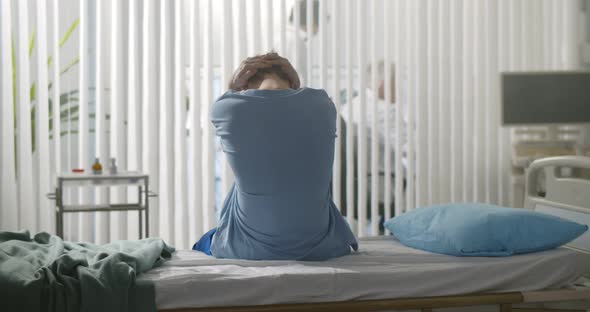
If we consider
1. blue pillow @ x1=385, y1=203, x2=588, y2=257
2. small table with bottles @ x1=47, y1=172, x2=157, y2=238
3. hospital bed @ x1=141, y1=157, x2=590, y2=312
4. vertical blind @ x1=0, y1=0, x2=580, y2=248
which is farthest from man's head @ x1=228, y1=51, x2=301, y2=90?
vertical blind @ x1=0, y1=0, x2=580, y2=248

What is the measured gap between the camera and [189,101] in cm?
420

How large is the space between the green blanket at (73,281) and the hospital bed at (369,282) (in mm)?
72

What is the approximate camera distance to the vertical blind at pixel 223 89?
3992mm

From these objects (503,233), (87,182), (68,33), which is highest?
(68,33)

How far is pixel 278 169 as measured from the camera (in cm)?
250

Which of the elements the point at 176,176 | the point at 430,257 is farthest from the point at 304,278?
the point at 176,176

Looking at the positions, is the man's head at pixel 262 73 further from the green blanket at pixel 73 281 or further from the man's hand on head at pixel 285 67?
the green blanket at pixel 73 281

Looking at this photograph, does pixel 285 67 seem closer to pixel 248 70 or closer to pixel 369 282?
pixel 248 70

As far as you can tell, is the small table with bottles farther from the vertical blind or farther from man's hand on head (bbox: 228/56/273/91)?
man's hand on head (bbox: 228/56/273/91)

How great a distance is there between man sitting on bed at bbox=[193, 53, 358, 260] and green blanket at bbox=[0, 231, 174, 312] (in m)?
0.37

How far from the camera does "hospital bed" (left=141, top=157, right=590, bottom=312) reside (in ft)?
7.34

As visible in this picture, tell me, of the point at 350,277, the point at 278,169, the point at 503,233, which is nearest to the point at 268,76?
the point at 278,169

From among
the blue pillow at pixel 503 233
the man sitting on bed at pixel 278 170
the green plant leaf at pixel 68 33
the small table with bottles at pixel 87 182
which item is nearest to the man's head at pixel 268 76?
the man sitting on bed at pixel 278 170

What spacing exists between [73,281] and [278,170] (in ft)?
2.46
